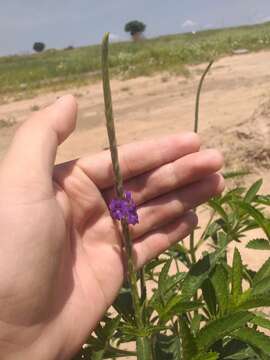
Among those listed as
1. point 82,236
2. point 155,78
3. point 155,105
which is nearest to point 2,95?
point 155,78

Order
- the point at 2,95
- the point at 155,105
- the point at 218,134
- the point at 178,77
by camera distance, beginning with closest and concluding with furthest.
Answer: the point at 218,134 < the point at 155,105 < the point at 178,77 < the point at 2,95

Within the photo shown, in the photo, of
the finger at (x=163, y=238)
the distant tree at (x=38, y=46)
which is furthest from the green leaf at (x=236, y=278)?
the distant tree at (x=38, y=46)

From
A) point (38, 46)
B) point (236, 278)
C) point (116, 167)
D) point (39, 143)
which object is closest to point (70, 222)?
point (39, 143)

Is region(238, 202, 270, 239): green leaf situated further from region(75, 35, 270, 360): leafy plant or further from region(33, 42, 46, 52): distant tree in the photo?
region(33, 42, 46, 52): distant tree

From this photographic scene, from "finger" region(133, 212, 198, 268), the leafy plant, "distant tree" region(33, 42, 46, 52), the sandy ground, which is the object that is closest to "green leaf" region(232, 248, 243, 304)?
the leafy plant

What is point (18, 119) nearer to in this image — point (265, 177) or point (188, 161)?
point (265, 177)

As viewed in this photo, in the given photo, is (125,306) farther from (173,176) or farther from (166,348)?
(173,176)

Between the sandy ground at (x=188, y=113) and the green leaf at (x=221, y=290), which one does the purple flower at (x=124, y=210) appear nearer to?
the green leaf at (x=221, y=290)
